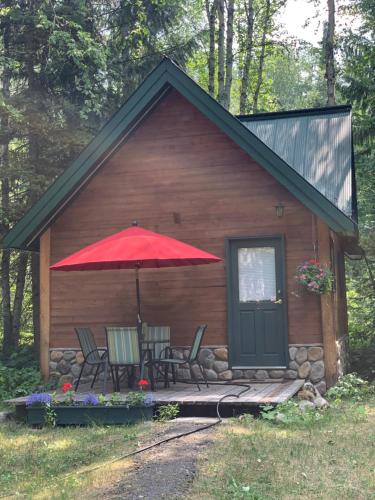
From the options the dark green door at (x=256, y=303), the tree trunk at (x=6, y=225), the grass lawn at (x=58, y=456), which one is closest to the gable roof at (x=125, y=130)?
the dark green door at (x=256, y=303)

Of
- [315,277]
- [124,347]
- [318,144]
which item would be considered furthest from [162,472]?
[318,144]

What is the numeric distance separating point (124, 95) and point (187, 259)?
8.59 meters

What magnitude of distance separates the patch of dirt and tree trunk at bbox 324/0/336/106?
14.0 m

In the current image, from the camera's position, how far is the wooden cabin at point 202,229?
903 centimetres

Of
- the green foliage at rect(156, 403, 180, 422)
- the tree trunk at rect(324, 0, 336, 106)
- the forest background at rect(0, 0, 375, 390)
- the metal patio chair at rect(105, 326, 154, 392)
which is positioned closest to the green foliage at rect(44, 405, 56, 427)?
the metal patio chair at rect(105, 326, 154, 392)

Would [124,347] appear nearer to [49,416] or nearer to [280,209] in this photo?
[49,416]

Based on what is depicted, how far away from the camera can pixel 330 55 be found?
18172 mm

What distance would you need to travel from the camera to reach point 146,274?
32.1ft

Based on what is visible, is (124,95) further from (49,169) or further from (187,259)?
(187,259)

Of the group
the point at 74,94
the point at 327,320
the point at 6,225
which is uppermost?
the point at 74,94

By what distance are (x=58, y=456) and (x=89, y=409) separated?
1.45 m

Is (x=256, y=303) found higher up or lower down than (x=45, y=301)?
lower down

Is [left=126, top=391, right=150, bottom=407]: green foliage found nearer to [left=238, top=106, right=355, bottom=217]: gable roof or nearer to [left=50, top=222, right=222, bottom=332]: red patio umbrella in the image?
[left=50, top=222, right=222, bottom=332]: red patio umbrella

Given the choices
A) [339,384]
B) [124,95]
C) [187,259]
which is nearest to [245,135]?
[187,259]
